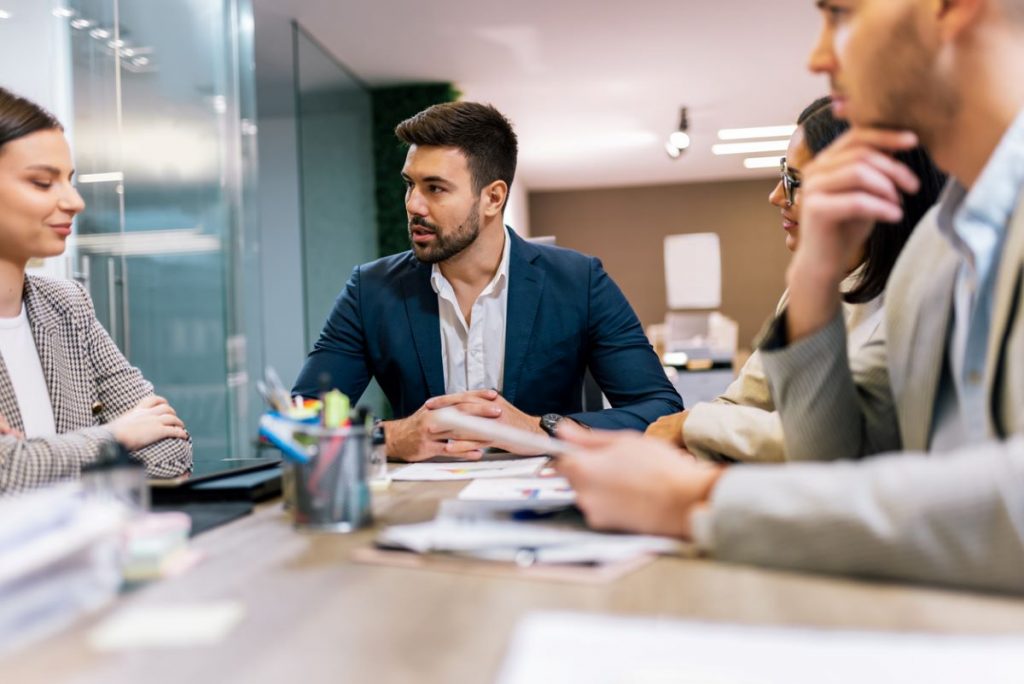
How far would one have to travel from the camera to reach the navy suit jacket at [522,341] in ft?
7.48

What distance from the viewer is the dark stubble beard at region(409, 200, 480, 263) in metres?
2.43

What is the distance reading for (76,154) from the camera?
3639mm

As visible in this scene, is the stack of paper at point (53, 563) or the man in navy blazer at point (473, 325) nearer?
the stack of paper at point (53, 563)

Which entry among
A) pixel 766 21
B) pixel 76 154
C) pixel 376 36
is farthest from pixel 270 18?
pixel 766 21

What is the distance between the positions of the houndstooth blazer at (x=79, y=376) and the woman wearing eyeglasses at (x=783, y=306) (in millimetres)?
953

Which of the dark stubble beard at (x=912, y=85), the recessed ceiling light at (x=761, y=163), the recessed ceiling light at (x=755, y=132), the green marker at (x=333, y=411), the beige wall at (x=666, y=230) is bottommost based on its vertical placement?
the green marker at (x=333, y=411)

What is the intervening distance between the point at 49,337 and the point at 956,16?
176 centimetres

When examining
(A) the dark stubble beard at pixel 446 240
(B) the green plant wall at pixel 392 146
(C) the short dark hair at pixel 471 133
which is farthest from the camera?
(B) the green plant wall at pixel 392 146

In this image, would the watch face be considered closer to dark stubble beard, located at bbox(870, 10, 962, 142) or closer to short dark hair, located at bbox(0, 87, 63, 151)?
dark stubble beard, located at bbox(870, 10, 962, 142)

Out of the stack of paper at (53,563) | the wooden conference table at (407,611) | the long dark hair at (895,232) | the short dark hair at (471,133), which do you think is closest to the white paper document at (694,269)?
the short dark hair at (471,133)

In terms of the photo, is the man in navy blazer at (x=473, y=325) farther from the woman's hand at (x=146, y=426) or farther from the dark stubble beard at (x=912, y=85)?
the dark stubble beard at (x=912, y=85)

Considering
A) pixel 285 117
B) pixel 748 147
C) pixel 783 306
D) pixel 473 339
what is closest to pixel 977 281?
pixel 783 306

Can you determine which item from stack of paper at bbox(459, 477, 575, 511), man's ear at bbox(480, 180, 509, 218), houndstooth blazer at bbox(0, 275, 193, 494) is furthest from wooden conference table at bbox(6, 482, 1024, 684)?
man's ear at bbox(480, 180, 509, 218)

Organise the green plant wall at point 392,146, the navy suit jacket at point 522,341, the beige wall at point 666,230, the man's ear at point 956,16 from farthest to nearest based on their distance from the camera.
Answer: the beige wall at point 666,230 < the green plant wall at point 392,146 < the navy suit jacket at point 522,341 < the man's ear at point 956,16
